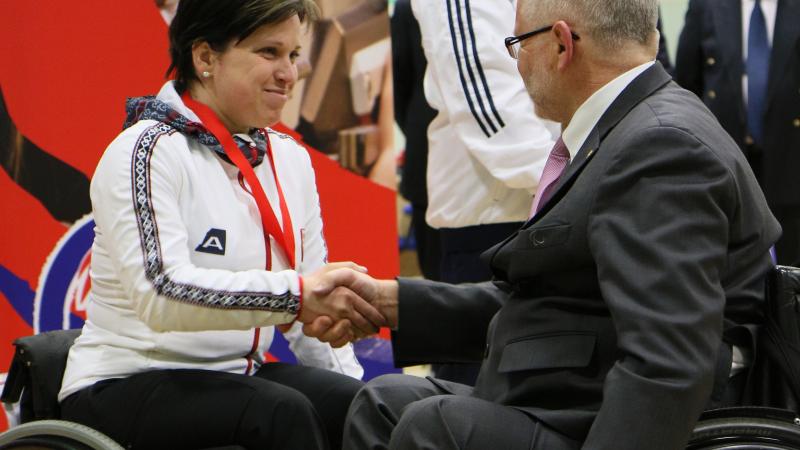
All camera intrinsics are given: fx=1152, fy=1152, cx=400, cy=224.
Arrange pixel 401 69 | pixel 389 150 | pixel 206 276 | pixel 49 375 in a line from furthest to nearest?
pixel 401 69 < pixel 389 150 < pixel 49 375 < pixel 206 276

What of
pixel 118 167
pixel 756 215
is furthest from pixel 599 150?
pixel 118 167

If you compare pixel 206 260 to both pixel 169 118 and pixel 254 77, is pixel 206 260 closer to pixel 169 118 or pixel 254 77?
pixel 169 118

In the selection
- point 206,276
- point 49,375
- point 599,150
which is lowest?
point 49,375

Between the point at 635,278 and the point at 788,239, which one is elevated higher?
the point at 635,278

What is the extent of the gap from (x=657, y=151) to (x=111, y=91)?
6.66 feet

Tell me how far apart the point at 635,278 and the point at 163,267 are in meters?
0.92

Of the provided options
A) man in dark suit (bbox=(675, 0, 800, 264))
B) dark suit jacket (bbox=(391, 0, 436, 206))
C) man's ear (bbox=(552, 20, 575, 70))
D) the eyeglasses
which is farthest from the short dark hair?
man in dark suit (bbox=(675, 0, 800, 264))

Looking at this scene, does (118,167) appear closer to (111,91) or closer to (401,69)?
(111,91)

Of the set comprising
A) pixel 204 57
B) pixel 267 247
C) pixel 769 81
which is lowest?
pixel 769 81

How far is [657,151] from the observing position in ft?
Answer: 6.32

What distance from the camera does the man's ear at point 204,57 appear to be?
2.53 metres

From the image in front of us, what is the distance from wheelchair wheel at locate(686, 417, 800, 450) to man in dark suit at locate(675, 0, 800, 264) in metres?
2.96

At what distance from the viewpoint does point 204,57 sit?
2537 millimetres

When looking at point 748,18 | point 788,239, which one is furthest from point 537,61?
point 748,18
